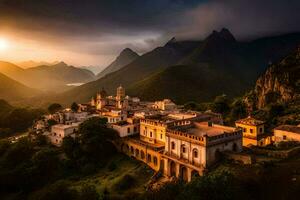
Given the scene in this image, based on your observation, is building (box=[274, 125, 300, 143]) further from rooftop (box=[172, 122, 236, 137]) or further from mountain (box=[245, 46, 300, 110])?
mountain (box=[245, 46, 300, 110])

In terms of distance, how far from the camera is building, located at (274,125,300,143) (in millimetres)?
36594

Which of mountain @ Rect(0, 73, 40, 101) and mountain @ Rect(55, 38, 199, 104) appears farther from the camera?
mountain @ Rect(0, 73, 40, 101)

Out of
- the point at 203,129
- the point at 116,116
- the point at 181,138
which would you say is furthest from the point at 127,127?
the point at 181,138

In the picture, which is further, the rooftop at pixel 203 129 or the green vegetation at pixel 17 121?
the green vegetation at pixel 17 121

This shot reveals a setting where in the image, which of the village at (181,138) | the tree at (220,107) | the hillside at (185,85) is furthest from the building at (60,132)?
the hillside at (185,85)

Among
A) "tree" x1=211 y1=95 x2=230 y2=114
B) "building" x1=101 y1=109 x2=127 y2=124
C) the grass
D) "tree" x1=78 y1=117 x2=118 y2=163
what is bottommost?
the grass

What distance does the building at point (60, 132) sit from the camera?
50.7 metres

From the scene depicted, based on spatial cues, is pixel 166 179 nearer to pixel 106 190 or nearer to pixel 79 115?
pixel 106 190

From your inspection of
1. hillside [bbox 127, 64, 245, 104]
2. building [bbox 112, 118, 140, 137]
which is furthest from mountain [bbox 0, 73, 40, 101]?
building [bbox 112, 118, 140, 137]

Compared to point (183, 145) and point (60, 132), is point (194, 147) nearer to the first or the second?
point (183, 145)

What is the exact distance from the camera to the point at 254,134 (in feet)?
134

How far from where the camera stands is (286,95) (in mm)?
74250

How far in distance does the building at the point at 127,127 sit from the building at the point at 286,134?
22032mm

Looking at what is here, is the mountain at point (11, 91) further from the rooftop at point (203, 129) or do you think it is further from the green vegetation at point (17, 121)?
the rooftop at point (203, 129)
